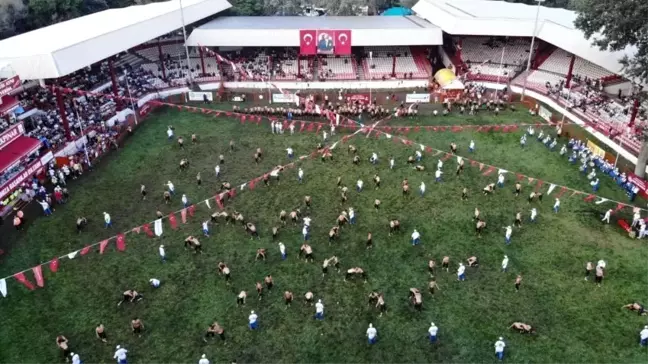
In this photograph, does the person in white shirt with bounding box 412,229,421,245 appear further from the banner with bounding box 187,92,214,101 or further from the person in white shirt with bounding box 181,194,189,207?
the banner with bounding box 187,92,214,101

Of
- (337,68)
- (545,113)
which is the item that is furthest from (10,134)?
(545,113)

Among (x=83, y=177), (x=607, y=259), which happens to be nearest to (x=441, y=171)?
(x=607, y=259)

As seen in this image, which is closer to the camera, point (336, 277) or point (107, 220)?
point (336, 277)

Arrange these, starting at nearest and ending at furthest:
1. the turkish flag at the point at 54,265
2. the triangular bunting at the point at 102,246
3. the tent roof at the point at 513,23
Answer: the turkish flag at the point at 54,265, the triangular bunting at the point at 102,246, the tent roof at the point at 513,23

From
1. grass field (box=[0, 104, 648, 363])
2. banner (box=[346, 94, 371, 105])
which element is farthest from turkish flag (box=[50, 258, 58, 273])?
banner (box=[346, 94, 371, 105])

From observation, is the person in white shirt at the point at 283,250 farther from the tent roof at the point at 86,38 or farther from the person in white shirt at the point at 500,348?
the tent roof at the point at 86,38

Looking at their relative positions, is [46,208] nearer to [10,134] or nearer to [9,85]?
[10,134]

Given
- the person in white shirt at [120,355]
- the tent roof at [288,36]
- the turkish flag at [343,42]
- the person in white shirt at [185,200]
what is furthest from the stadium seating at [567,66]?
the person in white shirt at [120,355]

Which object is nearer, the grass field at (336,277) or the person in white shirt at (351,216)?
the grass field at (336,277)
